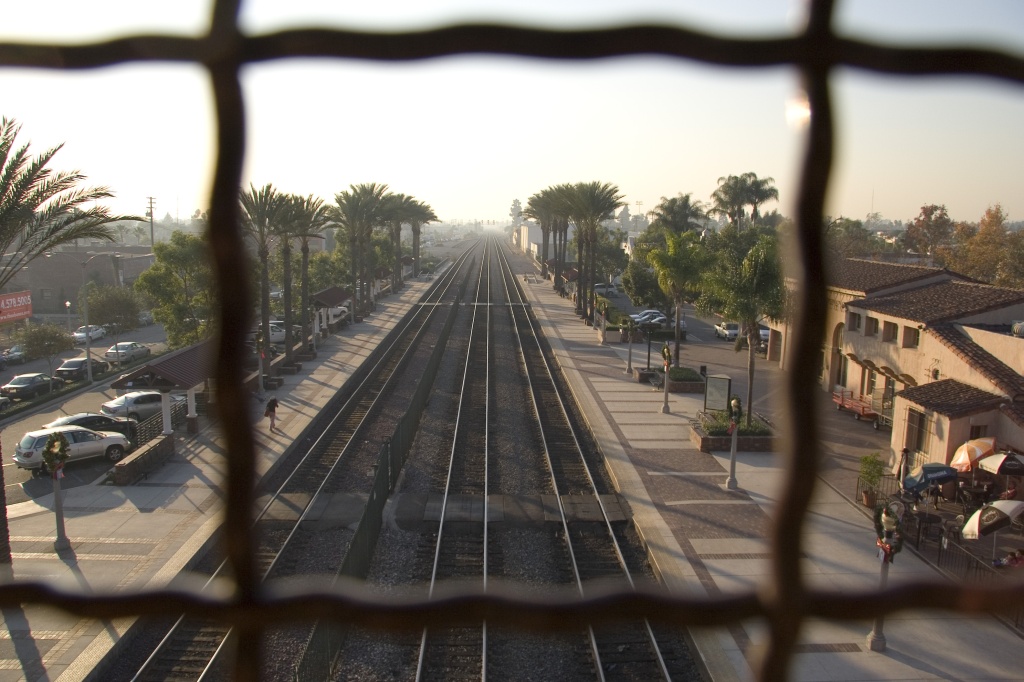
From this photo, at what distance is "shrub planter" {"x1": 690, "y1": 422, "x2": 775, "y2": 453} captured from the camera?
1401cm

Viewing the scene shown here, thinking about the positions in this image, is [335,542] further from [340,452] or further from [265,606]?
[265,606]

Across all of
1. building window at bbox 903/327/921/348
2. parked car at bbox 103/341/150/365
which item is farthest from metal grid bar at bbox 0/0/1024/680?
parked car at bbox 103/341/150/365

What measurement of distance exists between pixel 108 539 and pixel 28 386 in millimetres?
12495

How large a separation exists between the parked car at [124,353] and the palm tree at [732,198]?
94.9ft

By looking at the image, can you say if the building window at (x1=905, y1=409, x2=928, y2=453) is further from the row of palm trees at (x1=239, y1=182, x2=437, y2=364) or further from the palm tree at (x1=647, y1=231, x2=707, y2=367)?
the row of palm trees at (x1=239, y1=182, x2=437, y2=364)

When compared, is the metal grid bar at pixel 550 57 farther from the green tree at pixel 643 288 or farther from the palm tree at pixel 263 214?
the green tree at pixel 643 288

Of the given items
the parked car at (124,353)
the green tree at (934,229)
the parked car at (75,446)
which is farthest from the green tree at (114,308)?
the green tree at (934,229)

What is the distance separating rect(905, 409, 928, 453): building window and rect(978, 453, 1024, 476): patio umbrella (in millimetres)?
1880

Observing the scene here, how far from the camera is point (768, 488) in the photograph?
1201cm

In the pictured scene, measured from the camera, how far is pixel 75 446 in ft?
42.5

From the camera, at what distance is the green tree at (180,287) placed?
731 inches

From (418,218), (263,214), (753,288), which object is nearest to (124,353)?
(263,214)

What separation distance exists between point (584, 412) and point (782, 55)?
1588 centimetres

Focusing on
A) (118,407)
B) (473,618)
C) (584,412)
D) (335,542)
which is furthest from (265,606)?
(118,407)
